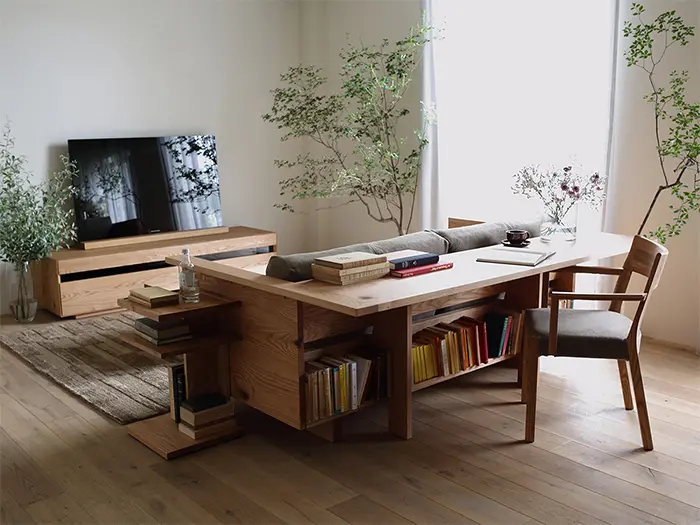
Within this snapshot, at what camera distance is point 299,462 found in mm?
2836

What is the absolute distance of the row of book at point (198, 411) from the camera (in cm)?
301

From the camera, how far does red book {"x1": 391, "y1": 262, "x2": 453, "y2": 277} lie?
2927mm

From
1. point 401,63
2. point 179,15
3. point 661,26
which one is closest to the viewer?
point 661,26

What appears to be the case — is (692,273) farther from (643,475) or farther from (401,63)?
(401,63)

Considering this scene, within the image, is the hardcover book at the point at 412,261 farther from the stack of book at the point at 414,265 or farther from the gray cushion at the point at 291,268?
the gray cushion at the point at 291,268

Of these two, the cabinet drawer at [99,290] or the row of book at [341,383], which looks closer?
the row of book at [341,383]

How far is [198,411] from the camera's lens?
3.00m

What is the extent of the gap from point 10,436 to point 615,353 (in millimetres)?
2479

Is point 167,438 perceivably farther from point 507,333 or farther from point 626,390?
point 626,390

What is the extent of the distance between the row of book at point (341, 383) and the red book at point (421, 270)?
36cm

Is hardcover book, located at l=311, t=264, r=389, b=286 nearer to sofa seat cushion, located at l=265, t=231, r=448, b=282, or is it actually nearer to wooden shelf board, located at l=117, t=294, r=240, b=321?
sofa seat cushion, located at l=265, t=231, r=448, b=282

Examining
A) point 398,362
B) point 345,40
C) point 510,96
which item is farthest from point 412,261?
point 345,40

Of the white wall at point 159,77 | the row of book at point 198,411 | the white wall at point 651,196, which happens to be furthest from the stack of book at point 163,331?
the white wall at point 651,196

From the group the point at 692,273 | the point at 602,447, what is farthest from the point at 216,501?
the point at 692,273
